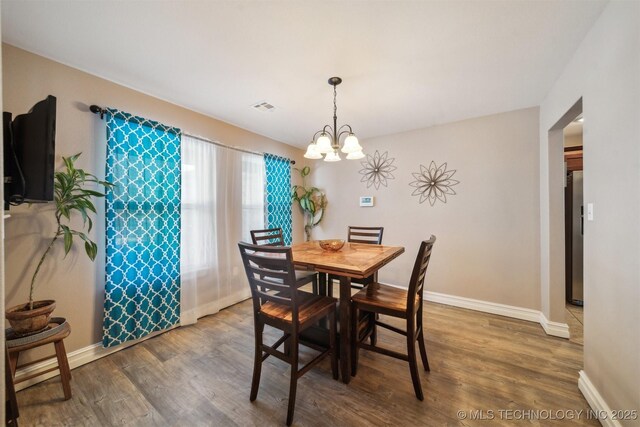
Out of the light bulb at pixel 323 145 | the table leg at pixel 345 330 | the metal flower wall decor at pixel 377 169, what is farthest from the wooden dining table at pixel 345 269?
the metal flower wall decor at pixel 377 169

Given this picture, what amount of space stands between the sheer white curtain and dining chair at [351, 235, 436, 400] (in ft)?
6.16

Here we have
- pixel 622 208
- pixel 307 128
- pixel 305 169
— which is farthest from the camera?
pixel 305 169

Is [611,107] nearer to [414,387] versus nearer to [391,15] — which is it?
[391,15]

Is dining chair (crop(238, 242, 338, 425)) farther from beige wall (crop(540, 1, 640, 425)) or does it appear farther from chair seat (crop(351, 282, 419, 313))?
beige wall (crop(540, 1, 640, 425))

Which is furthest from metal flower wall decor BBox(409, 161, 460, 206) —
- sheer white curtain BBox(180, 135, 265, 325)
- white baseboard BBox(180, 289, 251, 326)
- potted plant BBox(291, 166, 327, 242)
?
white baseboard BBox(180, 289, 251, 326)

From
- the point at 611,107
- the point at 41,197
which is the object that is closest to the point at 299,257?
the point at 41,197

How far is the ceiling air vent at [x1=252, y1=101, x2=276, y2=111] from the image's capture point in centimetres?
261

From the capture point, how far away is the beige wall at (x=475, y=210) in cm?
269

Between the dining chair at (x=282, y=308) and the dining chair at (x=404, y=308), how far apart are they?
7.1 inches

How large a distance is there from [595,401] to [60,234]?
3.79 metres

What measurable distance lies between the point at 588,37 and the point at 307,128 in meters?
2.64

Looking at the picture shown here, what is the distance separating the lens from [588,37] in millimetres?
1584

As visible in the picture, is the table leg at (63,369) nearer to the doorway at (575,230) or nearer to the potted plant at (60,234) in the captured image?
the potted plant at (60,234)

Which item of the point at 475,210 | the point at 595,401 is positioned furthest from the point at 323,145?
the point at 595,401
